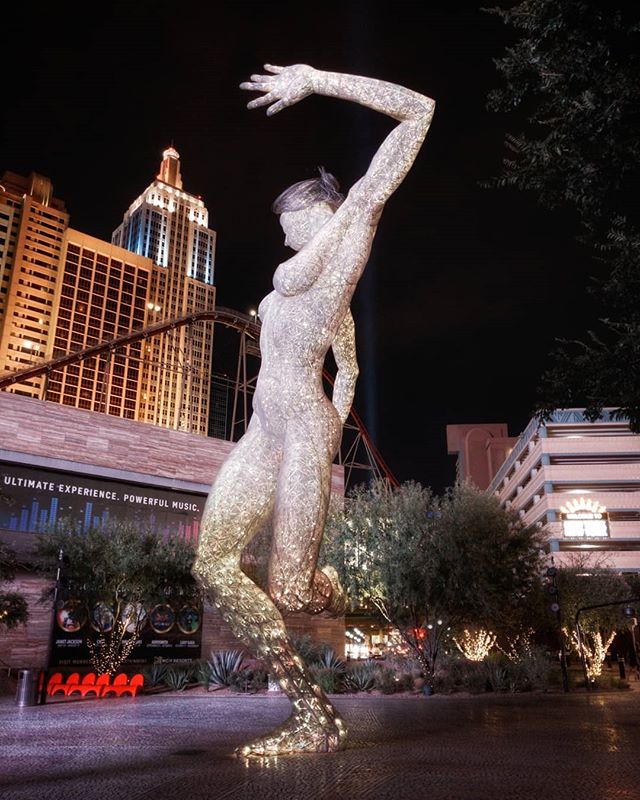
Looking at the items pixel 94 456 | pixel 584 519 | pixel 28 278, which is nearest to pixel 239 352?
pixel 94 456

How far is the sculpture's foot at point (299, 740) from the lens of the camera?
332 centimetres

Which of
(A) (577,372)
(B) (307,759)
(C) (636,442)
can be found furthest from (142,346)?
(B) (307,759)

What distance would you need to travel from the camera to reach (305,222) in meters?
4.46

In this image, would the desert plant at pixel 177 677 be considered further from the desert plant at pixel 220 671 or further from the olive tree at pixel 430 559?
the olive tree at pixel 430 559

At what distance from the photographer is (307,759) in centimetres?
315

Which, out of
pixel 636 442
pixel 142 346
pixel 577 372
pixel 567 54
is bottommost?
pixel 577 372

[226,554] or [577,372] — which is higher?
[577,372]

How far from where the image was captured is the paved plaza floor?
238cm

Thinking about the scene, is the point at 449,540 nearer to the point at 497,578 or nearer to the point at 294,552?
the point at 497,578

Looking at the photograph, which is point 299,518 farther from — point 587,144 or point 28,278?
point 28,278

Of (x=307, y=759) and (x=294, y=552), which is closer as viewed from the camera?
(x=307, y=759)

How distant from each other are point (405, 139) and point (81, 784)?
389 centimetres

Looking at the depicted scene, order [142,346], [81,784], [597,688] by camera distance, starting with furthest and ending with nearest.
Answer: [142,346] → [597,688] → [81,784]

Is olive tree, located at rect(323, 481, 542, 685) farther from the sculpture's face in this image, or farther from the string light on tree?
the sculpture's face
